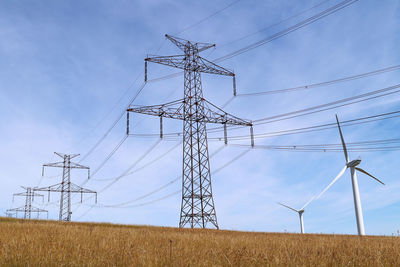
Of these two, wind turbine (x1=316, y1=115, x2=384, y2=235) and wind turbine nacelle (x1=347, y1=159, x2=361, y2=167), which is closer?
wind turbine (x1=316, y1=115, x2=384, y2=235)

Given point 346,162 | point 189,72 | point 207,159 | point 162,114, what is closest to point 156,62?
point 189,72

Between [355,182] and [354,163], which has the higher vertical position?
[354,163]

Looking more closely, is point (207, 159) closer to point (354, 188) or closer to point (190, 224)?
point (190, 224)

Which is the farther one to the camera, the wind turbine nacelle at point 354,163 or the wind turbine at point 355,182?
the wind turbine nacelle at point 354,163

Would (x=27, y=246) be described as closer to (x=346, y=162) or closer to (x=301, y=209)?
(x=346, y=162)

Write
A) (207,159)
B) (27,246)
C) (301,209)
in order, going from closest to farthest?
1. (27,246)
2. (207,159)
3. (301,209)

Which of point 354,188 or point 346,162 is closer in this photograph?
point 354,188

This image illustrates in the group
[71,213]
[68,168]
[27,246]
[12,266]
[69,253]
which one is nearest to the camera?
[12,266]

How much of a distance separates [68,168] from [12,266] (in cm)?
5616

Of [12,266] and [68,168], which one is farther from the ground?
[68,168]

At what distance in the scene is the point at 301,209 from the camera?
147 ft

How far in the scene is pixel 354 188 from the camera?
3612cm

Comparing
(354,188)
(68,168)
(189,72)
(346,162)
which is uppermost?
(189,72)

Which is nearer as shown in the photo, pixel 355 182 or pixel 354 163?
pixel 355 182
